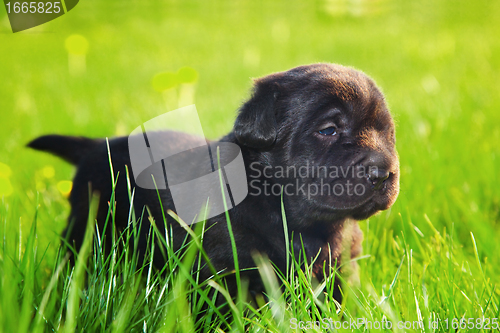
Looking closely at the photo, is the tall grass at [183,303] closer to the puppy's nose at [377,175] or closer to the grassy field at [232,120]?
the grassy field at [232,120]

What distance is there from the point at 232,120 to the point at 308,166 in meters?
0.90

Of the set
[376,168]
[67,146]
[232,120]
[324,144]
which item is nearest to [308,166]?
[324,144]

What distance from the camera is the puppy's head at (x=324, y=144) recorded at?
1.90 m

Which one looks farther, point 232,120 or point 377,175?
point 232,120

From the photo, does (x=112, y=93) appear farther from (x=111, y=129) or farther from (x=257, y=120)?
(x=257, y=120)

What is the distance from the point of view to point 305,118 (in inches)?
79.0

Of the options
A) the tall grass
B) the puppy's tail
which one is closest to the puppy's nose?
the tall grass

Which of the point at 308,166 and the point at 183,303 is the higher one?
the point at 308,166

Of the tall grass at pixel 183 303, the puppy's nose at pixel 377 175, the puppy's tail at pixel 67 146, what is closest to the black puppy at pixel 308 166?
the puppy's nose at pixel 377 175

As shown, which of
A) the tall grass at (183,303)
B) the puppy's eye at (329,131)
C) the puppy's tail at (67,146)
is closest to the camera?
the tall grass at (183,303)

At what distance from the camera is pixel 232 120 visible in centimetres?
270

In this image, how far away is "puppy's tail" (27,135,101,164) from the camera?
2508 mm

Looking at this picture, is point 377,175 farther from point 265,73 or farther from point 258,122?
point 265,73

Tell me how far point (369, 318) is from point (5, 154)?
438 centimetres
